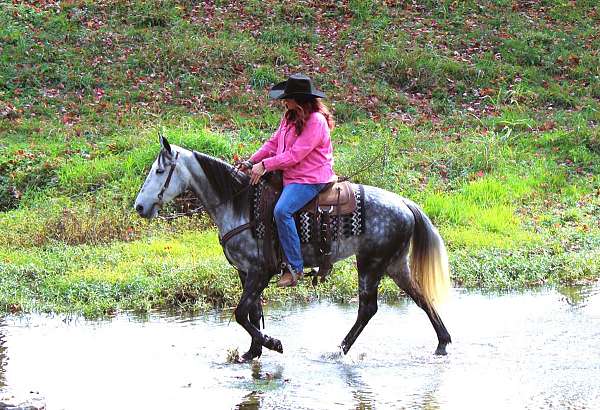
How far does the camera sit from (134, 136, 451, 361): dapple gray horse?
8352mm

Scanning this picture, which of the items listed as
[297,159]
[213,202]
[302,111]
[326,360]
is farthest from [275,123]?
[326,360]

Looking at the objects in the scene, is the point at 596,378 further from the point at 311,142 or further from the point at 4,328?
the point at 4,328

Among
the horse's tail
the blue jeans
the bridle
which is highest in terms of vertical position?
the bridle

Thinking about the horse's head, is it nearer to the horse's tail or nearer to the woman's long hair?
the woman's long hair

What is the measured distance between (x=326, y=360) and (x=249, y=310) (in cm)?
84

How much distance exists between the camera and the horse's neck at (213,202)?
855cm

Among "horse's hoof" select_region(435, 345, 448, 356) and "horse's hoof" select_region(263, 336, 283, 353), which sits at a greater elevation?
"horse's hoof" select_region(263, 336, 283, 353)

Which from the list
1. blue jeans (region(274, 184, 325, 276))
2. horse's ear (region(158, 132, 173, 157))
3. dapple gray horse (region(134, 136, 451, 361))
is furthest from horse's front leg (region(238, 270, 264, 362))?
horse's ear (region(158, 132, 173, 157))

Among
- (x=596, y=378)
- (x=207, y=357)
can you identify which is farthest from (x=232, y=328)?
(x=596, y=378)

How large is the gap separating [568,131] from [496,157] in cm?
284

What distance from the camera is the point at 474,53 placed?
76.0ft

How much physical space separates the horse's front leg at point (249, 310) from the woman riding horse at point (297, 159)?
0.21 meters

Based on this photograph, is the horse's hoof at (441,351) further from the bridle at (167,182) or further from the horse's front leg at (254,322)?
the bridle at (167,182)

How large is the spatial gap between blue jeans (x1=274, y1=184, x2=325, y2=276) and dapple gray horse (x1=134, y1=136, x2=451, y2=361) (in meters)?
0.24
